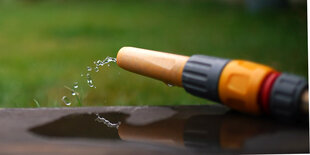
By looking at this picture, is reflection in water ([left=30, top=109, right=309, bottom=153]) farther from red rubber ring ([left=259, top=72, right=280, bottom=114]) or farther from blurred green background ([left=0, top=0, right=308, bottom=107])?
blurred green background ([left=0, top=0, right=308, bottom=107])

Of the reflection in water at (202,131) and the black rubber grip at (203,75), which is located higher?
the black rubber grip at (203,75)

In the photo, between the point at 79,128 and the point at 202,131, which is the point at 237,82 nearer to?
the point at 202,131

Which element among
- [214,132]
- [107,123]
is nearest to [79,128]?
[107,123]

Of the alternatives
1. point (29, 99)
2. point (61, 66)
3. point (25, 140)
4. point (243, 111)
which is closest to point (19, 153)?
point (25, 140)

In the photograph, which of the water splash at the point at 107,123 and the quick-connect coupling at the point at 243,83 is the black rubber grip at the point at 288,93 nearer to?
the quick-connect coupling at the point at 243,83

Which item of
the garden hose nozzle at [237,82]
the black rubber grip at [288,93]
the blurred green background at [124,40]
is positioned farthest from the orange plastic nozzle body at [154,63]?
the blurred green background at [124,40]

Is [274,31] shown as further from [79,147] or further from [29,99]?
[79,147]
